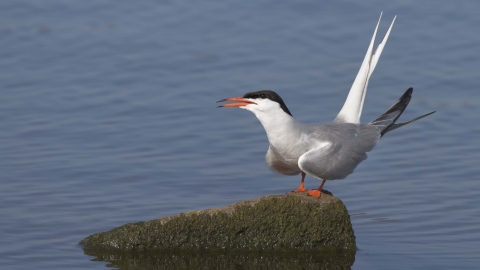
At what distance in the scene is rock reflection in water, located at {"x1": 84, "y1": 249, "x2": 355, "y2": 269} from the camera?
6.51 metres

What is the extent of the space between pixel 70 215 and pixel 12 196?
29.9 inches

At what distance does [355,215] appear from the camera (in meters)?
7.82

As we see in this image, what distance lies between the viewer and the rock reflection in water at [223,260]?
651cm

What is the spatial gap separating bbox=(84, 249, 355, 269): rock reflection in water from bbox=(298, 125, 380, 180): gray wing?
69 centimetres

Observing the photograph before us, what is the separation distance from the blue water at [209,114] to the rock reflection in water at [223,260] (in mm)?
129

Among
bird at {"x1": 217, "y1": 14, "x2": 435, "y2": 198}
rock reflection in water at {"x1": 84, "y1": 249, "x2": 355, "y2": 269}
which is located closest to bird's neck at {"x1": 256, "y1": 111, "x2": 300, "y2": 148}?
bird at {"x1": 217, "y1": 14, "x2": 435, "y2": 198}

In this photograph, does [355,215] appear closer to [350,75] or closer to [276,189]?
[276,189]

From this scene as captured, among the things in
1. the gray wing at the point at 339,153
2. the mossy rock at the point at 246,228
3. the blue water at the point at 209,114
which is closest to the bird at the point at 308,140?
the gray wing at the point at 339,153

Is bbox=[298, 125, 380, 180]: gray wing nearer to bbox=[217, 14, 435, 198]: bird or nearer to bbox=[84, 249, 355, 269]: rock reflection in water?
bbox=[217, 14, 435, 198]: bird

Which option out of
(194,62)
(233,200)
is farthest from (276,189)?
(194,62)

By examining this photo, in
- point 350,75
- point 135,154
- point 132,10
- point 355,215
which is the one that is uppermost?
point 132,10

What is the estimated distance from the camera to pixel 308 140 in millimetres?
6852

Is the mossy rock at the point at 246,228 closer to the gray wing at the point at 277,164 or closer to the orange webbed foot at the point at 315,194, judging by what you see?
the orange webbed foot at the point at 315,194

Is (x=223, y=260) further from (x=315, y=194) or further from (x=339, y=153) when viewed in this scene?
(x=339, y=153)
